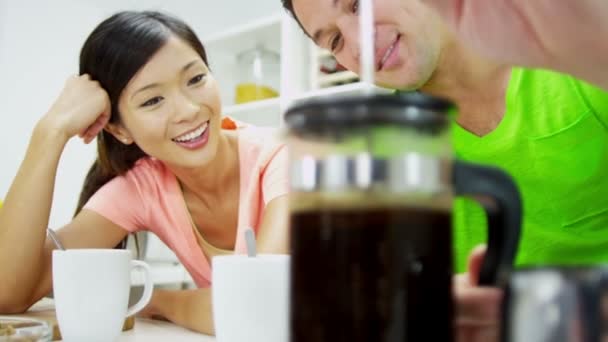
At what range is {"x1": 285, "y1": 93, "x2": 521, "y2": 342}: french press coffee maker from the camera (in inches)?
11.3

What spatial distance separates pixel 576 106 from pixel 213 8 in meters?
2.27

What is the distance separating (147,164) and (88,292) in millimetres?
688


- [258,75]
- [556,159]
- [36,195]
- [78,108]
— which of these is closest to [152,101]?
[78,108]

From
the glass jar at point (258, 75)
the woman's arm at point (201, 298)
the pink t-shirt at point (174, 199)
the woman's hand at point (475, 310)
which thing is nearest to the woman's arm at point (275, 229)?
the woman's arm at point (201, 298)

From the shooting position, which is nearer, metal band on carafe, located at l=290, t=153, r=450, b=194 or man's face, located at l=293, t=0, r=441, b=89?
metal band on carafe, located at l=290, t=153, r=450, b=194

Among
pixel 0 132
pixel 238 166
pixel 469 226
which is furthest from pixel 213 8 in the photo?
pixel 469 226

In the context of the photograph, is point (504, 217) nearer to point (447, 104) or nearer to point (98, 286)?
point (447, 104)

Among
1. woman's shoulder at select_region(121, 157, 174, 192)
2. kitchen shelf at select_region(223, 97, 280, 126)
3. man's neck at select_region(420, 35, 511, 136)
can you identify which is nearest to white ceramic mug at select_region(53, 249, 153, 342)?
woman's shoulder at select_region(121, 157, 174, 192)

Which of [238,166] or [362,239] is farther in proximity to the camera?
[238,166]

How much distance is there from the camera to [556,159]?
3.38ft

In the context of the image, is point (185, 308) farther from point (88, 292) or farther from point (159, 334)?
point (88, 292)

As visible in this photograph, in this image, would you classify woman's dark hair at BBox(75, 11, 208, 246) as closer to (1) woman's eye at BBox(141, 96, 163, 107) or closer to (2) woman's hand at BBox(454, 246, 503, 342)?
(1) woman's eye at BBox(141, 96, 163, 107)

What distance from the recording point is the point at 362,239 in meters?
0.29

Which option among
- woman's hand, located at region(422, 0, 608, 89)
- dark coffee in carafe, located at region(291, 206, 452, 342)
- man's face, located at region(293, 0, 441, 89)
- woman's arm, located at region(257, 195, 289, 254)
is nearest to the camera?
dark coffee in carafe, located at region(291, 206, 452, 342)
